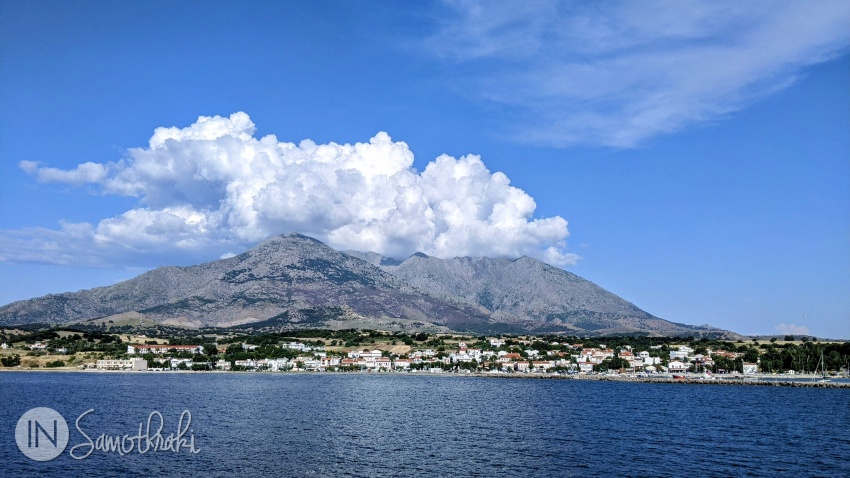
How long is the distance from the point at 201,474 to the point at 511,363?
156 meters

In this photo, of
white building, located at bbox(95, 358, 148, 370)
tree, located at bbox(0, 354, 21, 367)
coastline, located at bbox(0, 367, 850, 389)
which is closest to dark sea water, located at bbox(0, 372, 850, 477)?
coastline, located at bbox(0, 367, 850, 389)

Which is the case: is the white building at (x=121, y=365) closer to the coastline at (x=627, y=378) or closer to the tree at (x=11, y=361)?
the coastline at (x=627, y=378)

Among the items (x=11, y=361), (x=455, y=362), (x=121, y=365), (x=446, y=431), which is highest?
(x=455, y=362)

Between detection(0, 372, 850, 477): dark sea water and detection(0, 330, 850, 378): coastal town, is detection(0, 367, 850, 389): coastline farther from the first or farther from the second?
detection(0, 372, 850, 477): dark sea water

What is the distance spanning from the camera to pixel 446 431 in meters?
64.4

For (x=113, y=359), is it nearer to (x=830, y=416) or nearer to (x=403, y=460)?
(x=403, y=460)

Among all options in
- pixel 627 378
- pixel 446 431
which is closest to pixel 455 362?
pixel 627 378

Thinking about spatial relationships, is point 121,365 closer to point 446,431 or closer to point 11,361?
point 11,361

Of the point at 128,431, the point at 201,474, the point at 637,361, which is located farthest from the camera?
the point at 637,361

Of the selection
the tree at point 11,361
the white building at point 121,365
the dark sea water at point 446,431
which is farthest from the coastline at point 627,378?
the dark sea water at point 446,431

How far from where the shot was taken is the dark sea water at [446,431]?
4688 centimetres

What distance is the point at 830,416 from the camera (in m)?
83.8

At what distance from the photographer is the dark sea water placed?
154ft

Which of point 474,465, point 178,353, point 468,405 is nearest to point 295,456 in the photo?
point 474,465
